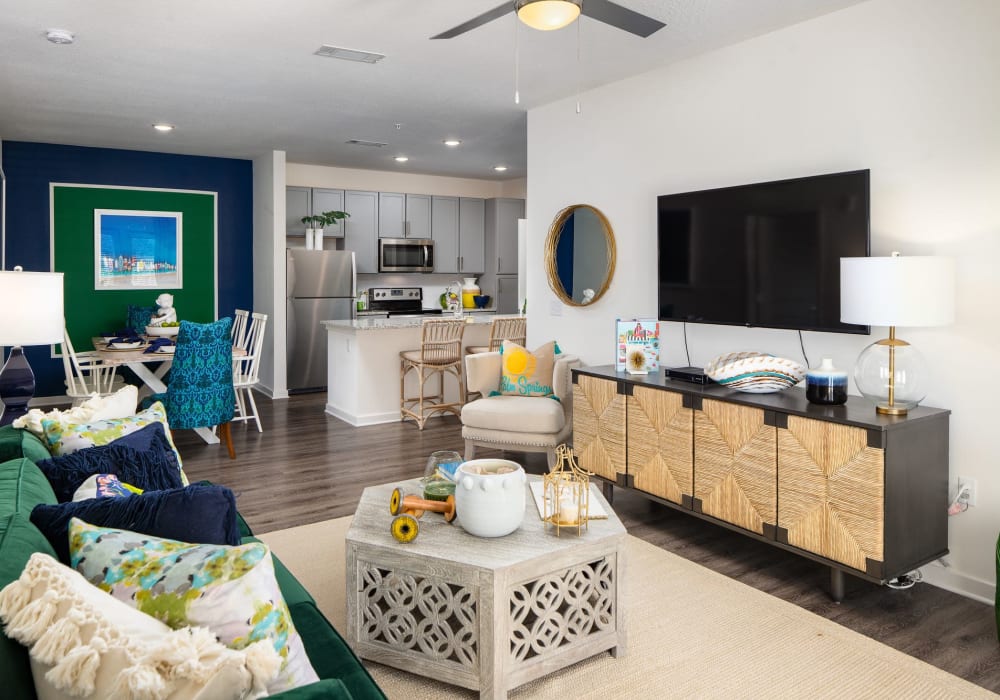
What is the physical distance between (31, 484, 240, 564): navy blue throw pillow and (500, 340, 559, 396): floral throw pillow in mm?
3227

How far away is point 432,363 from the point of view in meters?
6.17

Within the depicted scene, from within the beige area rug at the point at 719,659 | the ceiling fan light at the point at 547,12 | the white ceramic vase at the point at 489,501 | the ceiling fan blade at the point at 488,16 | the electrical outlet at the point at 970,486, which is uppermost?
the ceiling fan blade at the point at 488,16

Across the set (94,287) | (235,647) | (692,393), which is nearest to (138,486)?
(235,647)

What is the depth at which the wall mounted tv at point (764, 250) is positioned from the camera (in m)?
3.20

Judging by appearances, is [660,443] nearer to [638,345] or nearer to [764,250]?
[638,345]

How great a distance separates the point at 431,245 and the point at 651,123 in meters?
4.94

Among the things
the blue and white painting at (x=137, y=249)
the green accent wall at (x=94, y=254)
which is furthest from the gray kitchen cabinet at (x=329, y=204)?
the blue and white painting at (x=137, y=249)

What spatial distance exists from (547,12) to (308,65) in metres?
2.30

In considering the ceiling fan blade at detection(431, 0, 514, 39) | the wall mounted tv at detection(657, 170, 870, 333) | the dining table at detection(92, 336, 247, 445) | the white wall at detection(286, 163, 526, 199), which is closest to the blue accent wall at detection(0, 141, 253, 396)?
the white wall at detection(286, 163, 526, 199)

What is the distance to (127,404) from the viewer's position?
106 inches

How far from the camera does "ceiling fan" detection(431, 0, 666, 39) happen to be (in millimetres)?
2432

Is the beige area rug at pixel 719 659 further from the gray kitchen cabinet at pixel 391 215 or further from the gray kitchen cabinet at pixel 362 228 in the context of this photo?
the gray kitchen cabinet at pixel 391 215

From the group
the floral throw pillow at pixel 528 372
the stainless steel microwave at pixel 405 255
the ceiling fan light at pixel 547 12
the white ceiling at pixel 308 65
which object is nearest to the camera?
the ceiling fan light at pixel 547 12

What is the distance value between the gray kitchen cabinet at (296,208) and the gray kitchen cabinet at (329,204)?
10 cm
